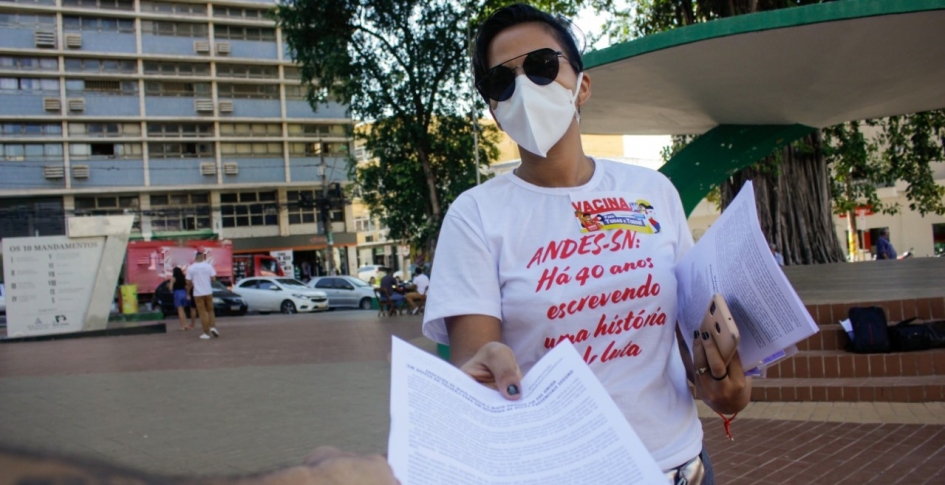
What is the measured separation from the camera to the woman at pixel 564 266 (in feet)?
4.98

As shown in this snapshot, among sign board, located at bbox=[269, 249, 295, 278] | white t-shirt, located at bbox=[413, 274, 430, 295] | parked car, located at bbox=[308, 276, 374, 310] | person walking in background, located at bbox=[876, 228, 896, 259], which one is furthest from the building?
person walking in background, located at bbox=[876, 228, 896, 259]

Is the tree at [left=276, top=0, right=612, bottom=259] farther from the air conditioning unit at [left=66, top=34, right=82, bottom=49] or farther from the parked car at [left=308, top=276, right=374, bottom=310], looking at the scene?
the air conditioning unit at [left=66, top=34, right=82, bottom=49]

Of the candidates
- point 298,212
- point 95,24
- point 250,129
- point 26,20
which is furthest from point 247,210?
point 26,20

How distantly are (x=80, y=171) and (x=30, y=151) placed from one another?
2845mm

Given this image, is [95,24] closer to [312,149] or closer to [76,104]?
[76,104]

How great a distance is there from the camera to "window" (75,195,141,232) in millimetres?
48312

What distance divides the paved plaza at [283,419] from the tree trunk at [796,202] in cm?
617

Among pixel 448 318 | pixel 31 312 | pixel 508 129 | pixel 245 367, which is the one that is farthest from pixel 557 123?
pixel 31 312

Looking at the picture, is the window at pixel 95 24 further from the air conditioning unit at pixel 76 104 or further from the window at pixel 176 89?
the air conditioning unit at pixel 76 104

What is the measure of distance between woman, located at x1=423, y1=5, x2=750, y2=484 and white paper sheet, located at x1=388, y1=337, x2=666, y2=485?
0.31 m

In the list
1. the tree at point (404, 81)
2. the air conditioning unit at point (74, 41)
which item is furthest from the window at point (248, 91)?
the tree at point (404, 81)

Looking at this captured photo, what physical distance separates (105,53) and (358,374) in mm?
46011

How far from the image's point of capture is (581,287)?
1521 millimetres

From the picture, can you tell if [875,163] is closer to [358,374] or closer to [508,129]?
[358,374]
